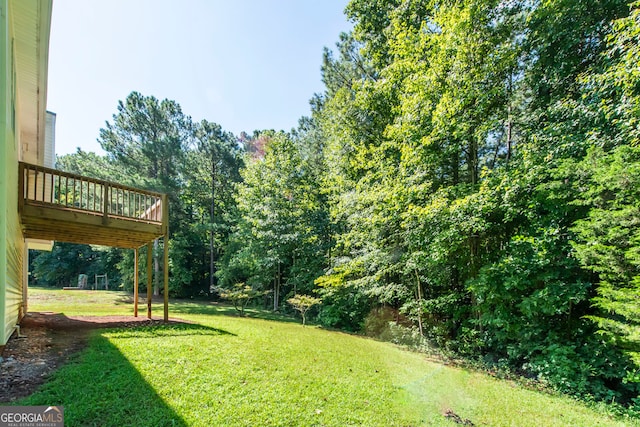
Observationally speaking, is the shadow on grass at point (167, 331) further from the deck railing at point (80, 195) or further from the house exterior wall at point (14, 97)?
the deck railing at point (80, 195)

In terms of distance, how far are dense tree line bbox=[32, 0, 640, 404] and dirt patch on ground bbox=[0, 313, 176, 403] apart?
7.37m

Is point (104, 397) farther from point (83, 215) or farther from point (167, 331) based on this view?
point (83, 215)

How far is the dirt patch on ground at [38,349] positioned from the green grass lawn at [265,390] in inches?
8.6

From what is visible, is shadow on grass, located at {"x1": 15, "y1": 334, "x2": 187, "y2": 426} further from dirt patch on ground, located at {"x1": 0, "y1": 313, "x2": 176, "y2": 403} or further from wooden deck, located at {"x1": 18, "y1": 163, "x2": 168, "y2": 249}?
wooden deck, located at {"x1": 18, "y1": 163, "x2": 168, "y2": 249}

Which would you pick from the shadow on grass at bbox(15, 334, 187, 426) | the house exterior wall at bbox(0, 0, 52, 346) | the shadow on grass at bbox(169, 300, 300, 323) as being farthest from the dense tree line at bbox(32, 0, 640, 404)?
the house exterior wall at bbox(0, 0, 52, 346)

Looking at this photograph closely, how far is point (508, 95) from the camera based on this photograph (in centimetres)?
739

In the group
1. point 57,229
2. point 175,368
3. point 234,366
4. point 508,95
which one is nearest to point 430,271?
point 508,95

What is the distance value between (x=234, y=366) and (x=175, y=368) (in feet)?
2.79

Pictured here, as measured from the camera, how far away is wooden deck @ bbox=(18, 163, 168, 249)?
5574mm

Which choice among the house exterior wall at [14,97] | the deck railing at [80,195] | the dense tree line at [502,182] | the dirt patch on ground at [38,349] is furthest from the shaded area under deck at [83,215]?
the dense tree line at [502,182]

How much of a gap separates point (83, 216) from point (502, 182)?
357 inches

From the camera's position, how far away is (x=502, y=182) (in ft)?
20.9

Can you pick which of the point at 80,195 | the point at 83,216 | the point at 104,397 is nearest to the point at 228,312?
the point at 83,216

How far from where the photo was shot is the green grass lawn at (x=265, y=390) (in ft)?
10.5
